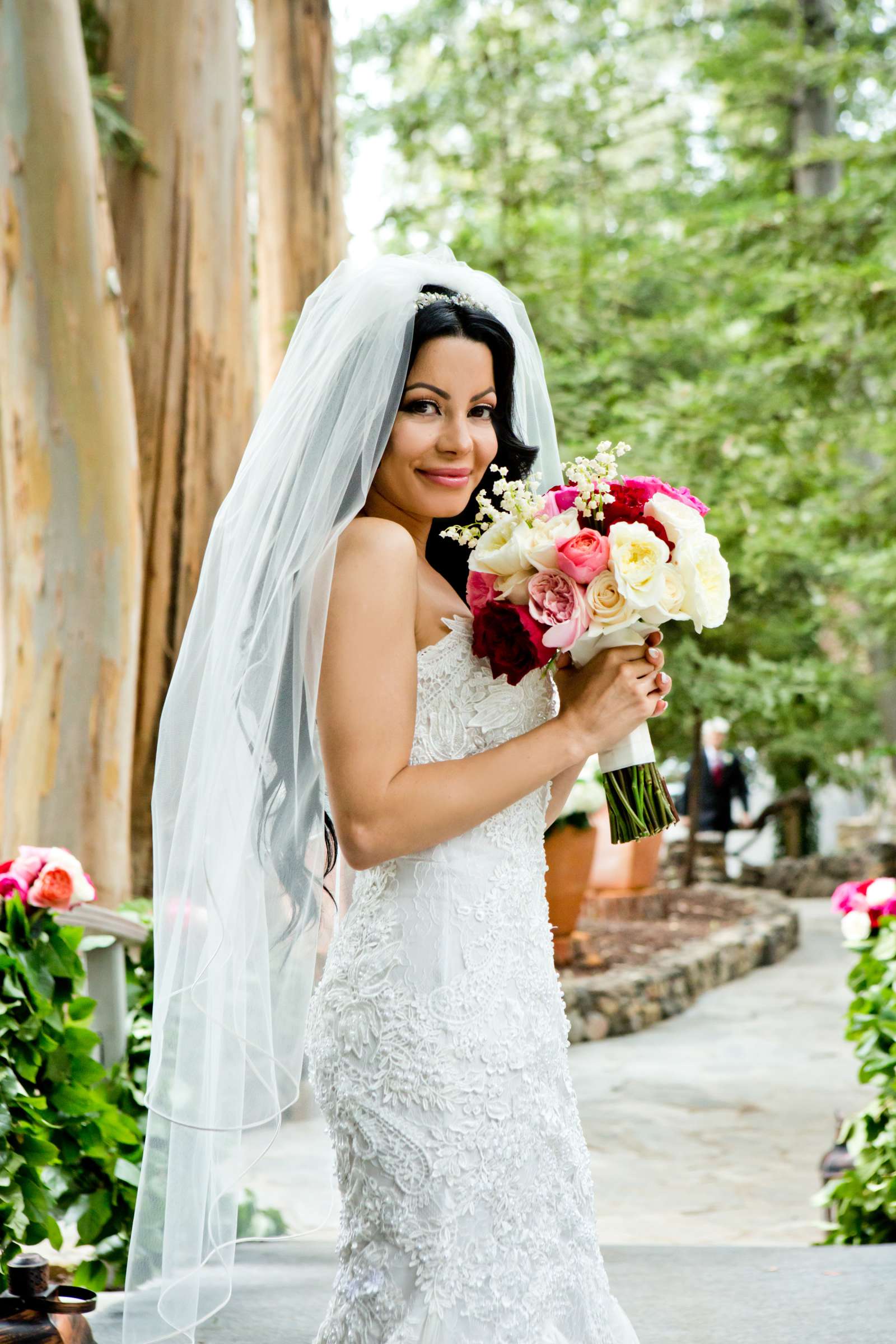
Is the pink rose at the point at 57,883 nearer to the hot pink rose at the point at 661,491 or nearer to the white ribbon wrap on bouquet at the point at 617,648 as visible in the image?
the white ribbon wrap on bouquet at the point at 617,648

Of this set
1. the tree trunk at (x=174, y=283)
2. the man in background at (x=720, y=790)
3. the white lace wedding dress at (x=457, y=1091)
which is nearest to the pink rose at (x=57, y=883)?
the white lace wedding dress at (x=457, y=1091)

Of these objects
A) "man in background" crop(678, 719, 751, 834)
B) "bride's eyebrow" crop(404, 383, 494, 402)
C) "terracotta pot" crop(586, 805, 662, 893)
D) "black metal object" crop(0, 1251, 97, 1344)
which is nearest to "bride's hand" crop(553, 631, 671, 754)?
"bride's eyebrow" crop(404, 383, 494, 402)

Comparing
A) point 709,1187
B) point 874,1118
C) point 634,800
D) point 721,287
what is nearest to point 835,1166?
point 874,1118

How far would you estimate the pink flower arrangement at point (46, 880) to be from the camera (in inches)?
119

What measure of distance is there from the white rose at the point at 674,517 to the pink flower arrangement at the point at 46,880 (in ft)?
5.58

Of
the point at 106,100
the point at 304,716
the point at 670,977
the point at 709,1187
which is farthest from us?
the point at 670,977

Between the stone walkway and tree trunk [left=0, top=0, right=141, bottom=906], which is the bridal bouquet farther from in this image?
tree trunk [left=0, top=0, right=141, bottom=906]

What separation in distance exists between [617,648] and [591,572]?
0.15m

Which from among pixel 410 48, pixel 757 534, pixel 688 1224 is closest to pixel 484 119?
pixel 410 48

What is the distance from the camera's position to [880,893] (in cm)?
385

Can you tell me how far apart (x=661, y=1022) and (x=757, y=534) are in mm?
3172

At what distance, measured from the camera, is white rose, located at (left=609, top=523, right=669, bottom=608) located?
6.20 ft

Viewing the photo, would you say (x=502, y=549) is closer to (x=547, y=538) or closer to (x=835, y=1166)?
(x=547, y=538)

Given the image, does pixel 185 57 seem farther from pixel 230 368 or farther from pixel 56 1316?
pixel 56 1316
